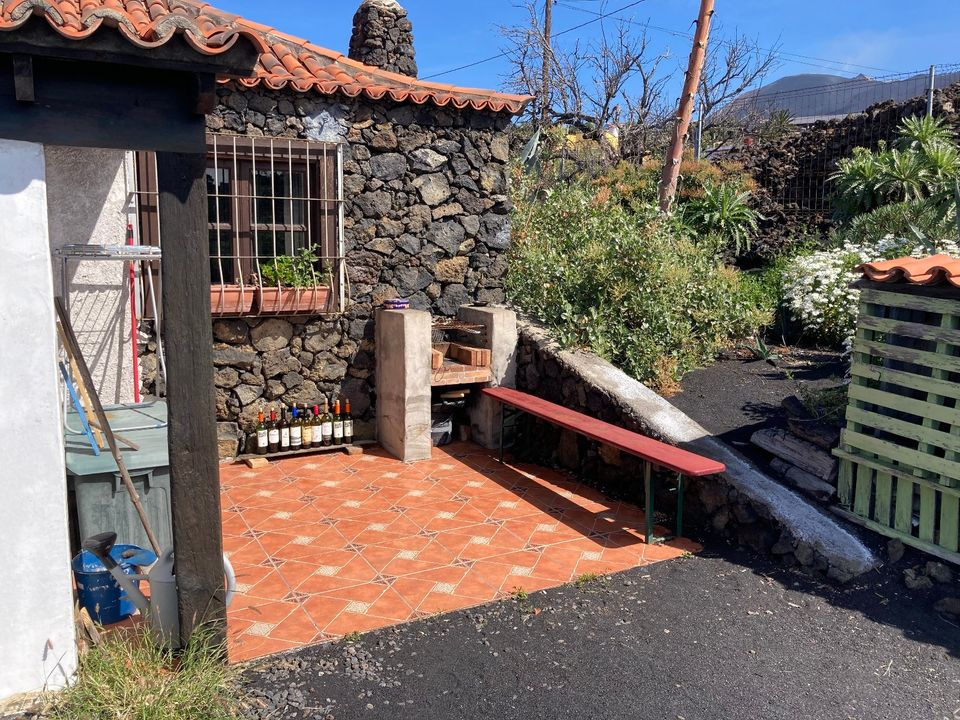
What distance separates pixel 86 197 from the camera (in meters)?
6.54

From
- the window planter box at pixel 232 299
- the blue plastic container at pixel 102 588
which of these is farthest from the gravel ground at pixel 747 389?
the blue plastic container at pixel 102 588

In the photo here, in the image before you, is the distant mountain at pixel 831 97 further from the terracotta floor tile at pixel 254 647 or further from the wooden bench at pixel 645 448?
the terracotta floor tile at pixel 254 647

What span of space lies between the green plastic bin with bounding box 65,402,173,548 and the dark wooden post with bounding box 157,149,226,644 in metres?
1.05

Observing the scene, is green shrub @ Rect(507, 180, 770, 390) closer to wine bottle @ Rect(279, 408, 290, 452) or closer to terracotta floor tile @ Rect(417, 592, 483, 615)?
wine bottle @ Rect(279, 408, 290, 452)

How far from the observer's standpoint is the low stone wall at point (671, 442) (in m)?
5.27

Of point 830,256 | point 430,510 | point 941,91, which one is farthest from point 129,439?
point 941,91

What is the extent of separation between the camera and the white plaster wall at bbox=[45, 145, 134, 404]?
637 cm

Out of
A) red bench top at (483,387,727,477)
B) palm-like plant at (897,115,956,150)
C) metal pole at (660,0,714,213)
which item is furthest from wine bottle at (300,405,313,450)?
palm-like plant at (897,115,956,150)

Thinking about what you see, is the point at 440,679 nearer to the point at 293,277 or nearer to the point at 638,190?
the point at 293,277

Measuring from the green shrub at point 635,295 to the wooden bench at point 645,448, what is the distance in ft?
3.24

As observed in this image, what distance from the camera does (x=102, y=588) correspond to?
4.07 meters

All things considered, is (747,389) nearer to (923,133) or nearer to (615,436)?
(615,436)

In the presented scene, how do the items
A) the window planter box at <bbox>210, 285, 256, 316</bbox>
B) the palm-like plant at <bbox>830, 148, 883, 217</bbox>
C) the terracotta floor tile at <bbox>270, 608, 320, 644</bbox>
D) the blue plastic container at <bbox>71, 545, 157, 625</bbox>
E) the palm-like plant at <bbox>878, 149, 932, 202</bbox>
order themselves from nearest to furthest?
the blue plastic container at <bbox>71, 545, 157, 625</bbox>
the terracotta floor tile at <bbox>270, 608, 320, 644</bbox>
the window planter box at <bbox>210, 285, 256, 316</bbox>
the palm-like plant at <bbox>878, 149, 932, 202</bbox>
the palm-like plant at <bbox>830, 148, 883, 217</bbox>

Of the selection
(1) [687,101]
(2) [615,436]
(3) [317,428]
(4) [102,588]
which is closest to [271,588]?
(4) [102,588]
